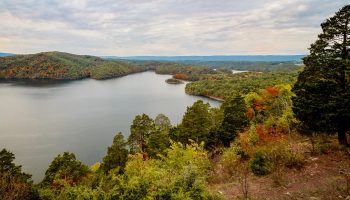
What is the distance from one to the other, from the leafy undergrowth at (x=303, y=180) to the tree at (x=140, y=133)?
73.6ft

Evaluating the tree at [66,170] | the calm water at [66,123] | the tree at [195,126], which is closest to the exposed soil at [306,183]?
the tree at [66,170]

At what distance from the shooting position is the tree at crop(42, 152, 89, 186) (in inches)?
1254

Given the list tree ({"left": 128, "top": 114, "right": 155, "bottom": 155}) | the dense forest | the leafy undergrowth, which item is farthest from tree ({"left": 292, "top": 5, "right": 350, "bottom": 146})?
tree ({"left": 128, "top": 114, "right": 155, "bottom": 155})

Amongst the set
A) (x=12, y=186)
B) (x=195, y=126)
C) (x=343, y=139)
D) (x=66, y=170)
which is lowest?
(x=66, y=170)

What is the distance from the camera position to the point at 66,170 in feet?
105

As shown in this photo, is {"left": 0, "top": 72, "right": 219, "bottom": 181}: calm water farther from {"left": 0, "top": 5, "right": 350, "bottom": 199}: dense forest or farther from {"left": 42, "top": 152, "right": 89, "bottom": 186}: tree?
{"left": 0, "top": 5, "right": 350, "bottom": 199}: dense forest

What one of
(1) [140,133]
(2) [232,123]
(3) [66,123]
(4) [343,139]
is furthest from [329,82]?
(3) [66,123]

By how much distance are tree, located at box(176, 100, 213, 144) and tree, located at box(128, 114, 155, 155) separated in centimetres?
448

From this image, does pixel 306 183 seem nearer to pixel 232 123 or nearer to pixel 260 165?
pixel 260 165

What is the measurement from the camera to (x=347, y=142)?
2011 centimetres

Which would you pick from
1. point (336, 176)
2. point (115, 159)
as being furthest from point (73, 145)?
point (336, 176)

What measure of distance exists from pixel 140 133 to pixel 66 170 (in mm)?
12639

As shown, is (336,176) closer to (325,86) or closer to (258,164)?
(258,164)

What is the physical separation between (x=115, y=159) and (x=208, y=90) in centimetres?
10489
